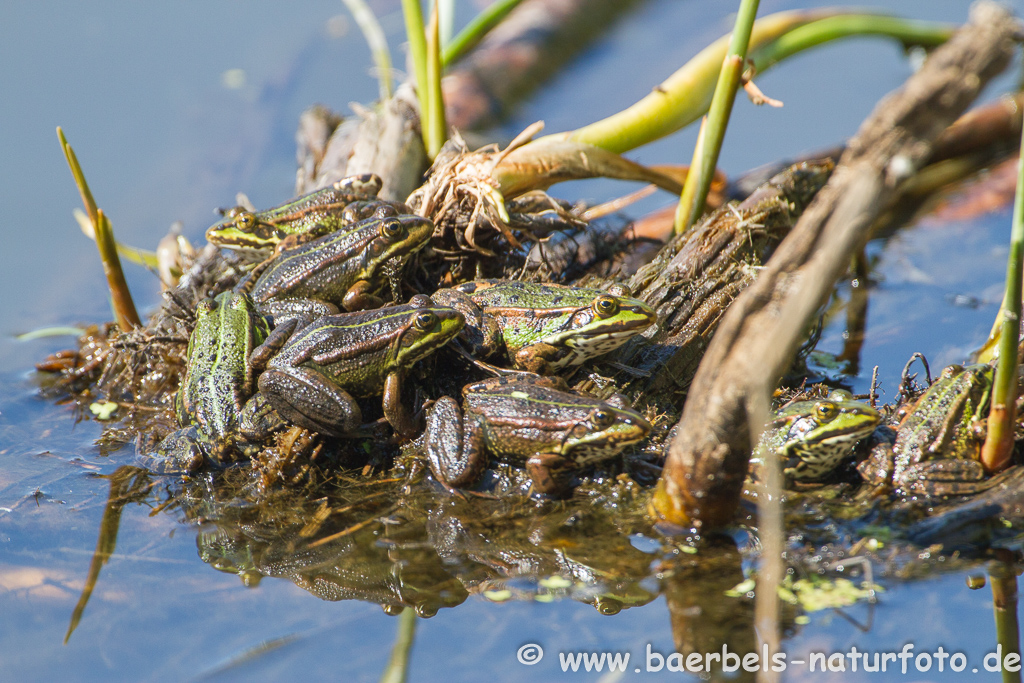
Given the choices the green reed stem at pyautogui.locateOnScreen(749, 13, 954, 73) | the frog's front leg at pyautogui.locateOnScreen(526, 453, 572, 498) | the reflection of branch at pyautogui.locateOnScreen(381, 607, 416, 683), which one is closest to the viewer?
the reflection of branch at pyautogui.locateOnScreen(381, 607, 416, 683)

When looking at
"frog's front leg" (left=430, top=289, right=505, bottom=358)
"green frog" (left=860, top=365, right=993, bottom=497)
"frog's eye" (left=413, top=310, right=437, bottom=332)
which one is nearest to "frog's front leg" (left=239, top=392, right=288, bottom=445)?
"frog's eye" (left=413, top=310, right=437, bottom=332)

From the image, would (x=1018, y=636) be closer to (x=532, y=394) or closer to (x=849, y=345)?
(x=532, y=394)

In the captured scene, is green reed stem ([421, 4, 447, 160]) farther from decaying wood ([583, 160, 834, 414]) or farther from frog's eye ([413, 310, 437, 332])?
frog's eye ([413, 310, 437, 332])

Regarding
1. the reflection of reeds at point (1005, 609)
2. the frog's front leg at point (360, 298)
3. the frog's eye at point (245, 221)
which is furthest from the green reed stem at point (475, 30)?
the reflection of reeds at point (1005, 609)

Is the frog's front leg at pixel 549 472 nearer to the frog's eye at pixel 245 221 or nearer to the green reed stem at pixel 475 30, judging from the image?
the frog's eye at pixel 245 221

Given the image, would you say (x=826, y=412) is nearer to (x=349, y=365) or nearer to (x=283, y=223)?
(x=349, y=365)
